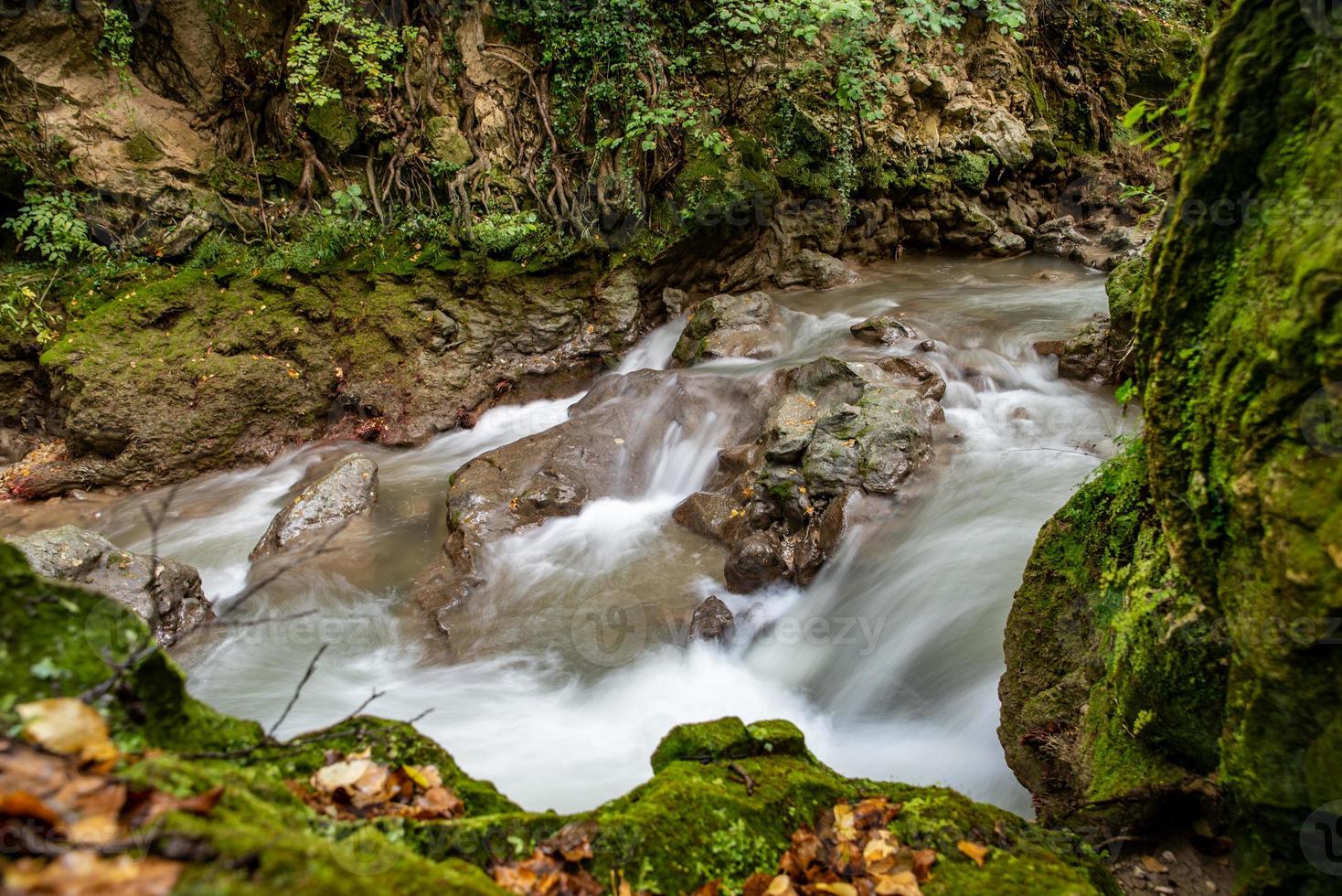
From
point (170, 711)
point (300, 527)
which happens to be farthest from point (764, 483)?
point (170, 711)

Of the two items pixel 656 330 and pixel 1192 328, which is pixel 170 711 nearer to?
pixel 1192 328

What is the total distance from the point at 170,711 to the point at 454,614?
4331 mm

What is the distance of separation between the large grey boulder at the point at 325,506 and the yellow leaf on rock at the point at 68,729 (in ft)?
19.3

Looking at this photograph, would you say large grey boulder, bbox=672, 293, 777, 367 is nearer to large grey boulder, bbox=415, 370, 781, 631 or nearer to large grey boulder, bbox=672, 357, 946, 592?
large grey boulder, bbox=415, 370, 781, 631

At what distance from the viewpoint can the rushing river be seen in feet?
14.4

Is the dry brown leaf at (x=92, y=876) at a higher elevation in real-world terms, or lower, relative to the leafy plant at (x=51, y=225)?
lower

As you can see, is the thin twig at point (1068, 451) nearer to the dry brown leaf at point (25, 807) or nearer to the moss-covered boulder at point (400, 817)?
the moss-covered boulder at point (400, 817)

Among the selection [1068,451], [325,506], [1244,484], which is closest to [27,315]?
[325,506]

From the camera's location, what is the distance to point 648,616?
18.3ft

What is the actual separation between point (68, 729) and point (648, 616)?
4.48m

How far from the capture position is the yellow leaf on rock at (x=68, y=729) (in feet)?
4.06

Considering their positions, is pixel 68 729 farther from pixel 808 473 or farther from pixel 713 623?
pixel 808 473

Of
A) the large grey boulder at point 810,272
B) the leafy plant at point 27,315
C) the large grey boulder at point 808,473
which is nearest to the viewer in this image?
the large grey boulder at point 808,473

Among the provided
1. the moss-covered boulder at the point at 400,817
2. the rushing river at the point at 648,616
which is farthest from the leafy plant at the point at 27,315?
the moss-covered boulder at the point at 400,817
